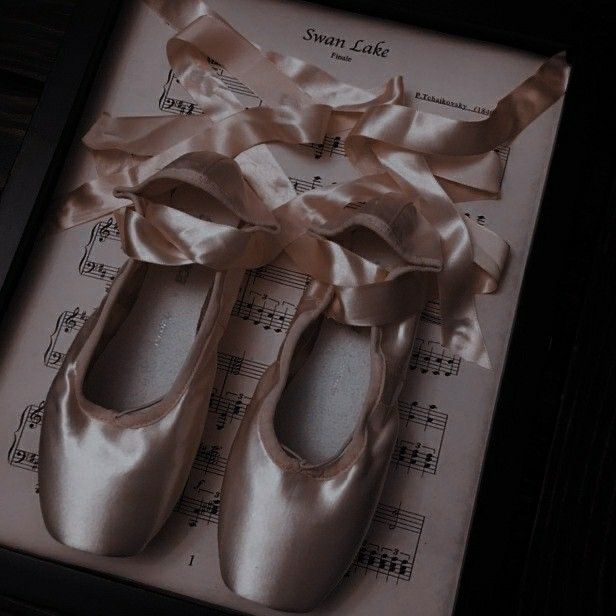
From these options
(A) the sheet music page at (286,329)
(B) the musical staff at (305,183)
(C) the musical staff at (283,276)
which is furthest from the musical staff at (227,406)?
(B) the musical staff at (305,183)

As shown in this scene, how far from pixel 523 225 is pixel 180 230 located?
1.16 ft

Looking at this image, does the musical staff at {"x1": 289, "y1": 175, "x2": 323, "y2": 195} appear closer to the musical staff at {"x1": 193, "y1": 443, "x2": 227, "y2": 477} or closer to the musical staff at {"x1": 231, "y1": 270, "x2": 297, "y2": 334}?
the musical staff at {"x1": 231, "y1": 270, "x2": 297, "y2": 334}

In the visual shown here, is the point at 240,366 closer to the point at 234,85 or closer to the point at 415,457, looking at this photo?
the point at 415,457

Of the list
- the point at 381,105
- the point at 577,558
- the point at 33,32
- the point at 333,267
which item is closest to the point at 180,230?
the point at 333,267

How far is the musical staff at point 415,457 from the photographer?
2.41 ft

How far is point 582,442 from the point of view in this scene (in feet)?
2.45

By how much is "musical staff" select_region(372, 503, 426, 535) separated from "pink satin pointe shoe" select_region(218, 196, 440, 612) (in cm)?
5

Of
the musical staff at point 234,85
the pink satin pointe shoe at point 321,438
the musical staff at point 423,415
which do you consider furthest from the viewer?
the musical staff at point 234,85

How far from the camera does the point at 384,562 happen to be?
2.33 feet

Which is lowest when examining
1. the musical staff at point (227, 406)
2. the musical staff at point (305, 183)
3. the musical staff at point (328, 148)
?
the musical staff at point (227, 406)

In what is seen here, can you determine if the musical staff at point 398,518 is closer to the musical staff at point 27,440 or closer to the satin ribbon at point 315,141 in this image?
the satin ribbon at point 315,141

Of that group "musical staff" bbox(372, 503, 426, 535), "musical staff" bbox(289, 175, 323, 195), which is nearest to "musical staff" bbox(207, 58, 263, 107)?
"musical staff" bbox(289, 175, 323, 195)

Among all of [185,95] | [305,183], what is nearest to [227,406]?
[305,183]

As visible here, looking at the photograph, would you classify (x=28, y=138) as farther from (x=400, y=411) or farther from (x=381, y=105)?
(x=400, y=411)
